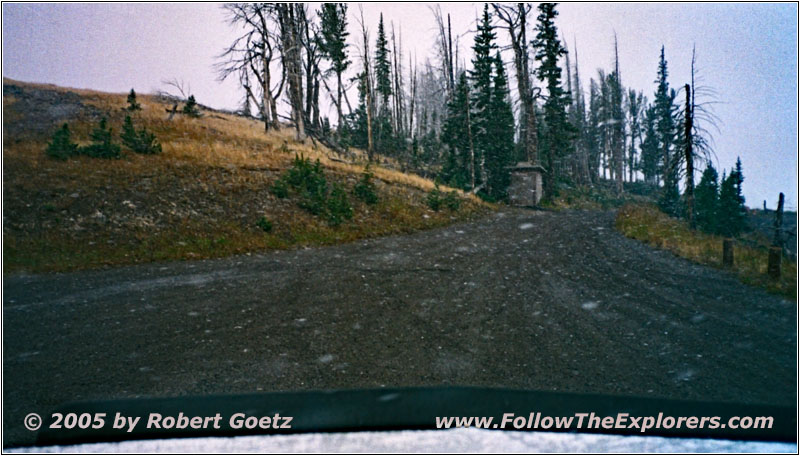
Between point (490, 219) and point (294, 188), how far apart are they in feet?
27.5

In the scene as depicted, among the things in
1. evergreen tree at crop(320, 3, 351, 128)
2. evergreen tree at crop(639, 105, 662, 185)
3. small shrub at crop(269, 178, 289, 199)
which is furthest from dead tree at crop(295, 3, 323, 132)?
evergreen tree at crop(639, 105, 662, 185)

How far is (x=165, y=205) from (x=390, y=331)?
9884 millimetres

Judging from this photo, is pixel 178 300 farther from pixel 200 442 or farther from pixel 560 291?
pixel 560 291

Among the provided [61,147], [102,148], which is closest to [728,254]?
[102,148]

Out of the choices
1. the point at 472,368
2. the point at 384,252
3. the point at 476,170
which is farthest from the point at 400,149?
the point at 472,368

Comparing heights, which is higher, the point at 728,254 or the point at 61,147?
the point at 61,147

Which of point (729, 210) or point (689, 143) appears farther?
point (729, 210)

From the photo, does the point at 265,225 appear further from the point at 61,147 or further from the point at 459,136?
the point at 459,136

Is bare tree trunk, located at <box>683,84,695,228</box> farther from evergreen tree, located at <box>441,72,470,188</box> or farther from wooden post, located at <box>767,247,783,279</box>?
evergreen tree, located at <box>441,72,470,188</box>

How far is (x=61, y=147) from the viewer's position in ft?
46.2

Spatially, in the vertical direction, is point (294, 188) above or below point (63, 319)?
above

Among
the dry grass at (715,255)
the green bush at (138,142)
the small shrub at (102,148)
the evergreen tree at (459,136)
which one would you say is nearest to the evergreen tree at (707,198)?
the dry grass at (715,255)

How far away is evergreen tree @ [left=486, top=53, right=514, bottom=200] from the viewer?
88.1ft

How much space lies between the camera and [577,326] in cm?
516
